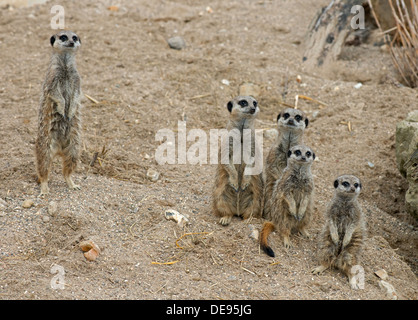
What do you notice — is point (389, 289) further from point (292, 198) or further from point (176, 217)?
point (176, 217)

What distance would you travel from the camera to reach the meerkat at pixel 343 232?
124 inches

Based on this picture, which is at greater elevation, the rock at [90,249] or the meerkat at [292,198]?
the meerkat at [292,198]

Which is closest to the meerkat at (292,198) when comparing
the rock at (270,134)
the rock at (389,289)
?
the rock at (389,289)

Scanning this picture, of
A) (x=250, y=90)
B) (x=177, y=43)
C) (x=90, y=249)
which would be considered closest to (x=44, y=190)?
(x=90, y=249)

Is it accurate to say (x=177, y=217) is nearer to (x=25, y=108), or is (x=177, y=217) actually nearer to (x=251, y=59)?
(x=25, y=108)

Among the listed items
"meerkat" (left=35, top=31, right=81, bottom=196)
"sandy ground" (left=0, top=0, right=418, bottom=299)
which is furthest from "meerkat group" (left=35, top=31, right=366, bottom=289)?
"sandy ground" (left=0, top=0, right=418, bottom=299)

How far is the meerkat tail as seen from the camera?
3193 mm

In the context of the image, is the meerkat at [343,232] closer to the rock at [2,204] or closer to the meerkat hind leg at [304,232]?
the meerkat hind leg at [304,232]

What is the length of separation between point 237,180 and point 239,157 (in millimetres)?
165

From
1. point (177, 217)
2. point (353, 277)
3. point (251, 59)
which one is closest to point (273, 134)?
point (251, 59)

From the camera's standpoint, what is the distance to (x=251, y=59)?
222 inches

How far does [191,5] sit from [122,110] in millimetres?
2742

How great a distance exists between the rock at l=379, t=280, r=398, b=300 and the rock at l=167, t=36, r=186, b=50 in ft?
11.8

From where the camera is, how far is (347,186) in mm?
3164
